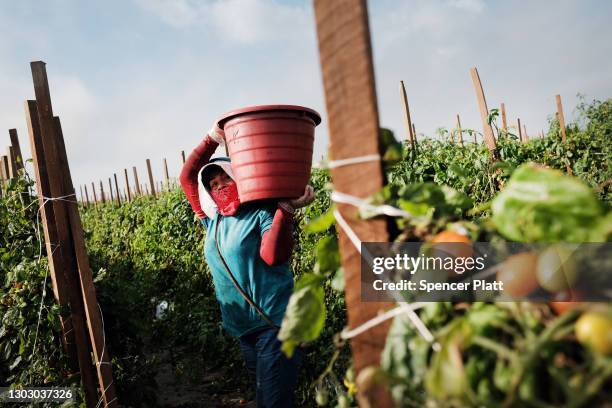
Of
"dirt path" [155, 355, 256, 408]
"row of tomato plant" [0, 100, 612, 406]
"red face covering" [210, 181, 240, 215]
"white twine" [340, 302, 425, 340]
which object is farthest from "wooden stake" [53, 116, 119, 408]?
"white twine" [340, 302, 425, 340]

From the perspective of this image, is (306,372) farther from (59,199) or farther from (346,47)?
(346,47)

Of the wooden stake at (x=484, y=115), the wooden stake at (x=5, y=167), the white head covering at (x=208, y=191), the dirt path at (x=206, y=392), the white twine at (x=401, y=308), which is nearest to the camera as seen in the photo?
the white twine at (x=401, y=308)

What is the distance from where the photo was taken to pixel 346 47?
743mm

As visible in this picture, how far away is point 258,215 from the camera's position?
2123 millimetres

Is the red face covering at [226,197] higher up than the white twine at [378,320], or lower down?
higher up

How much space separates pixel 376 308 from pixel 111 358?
8.78 feet

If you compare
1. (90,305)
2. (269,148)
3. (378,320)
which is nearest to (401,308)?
(378,320)

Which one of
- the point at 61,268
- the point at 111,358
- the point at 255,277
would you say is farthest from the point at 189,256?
the point at 255,277

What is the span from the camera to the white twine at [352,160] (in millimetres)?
740

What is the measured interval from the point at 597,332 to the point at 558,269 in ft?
0.37

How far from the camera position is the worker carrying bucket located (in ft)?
5.94

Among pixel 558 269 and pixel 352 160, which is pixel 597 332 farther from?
pixel 352 160

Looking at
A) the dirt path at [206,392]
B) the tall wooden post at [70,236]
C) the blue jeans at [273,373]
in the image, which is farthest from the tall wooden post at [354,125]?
the dirt path at [206,392]

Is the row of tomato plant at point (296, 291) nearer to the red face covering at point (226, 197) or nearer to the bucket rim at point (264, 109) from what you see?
the bucket rim at point (264, 109)
